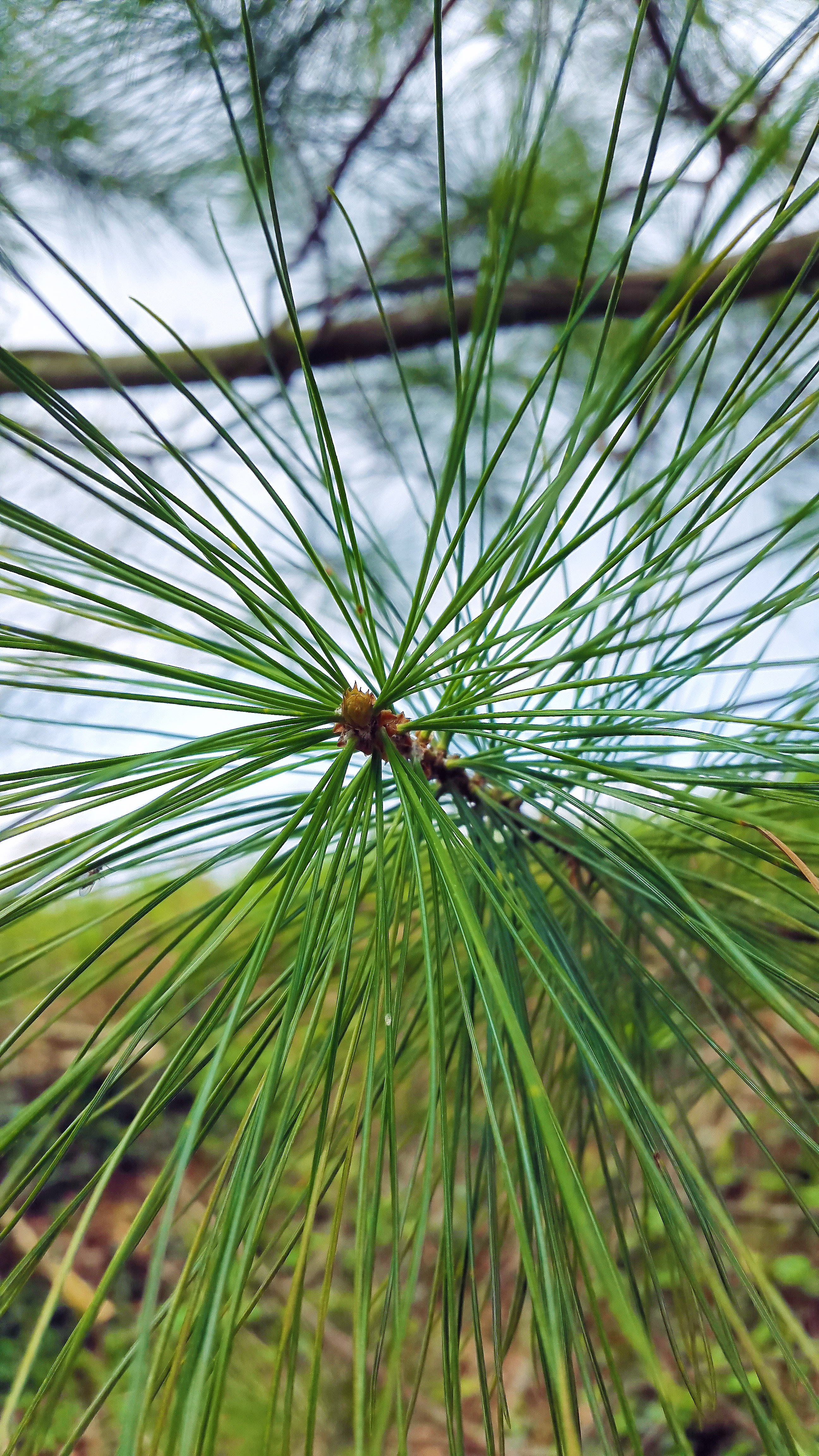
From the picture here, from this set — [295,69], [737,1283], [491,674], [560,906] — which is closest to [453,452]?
[491,674]

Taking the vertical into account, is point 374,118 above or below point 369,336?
above

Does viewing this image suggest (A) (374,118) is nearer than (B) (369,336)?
Yes

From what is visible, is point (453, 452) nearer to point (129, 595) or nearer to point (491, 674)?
point (491, 674)

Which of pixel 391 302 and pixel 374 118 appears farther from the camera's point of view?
pixel 391 302

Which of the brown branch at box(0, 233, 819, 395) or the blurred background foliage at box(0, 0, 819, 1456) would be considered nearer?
the blurred background foliage at box(0, 0, 819, 1456)

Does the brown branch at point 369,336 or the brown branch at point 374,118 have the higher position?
the brown branch at point 374,118

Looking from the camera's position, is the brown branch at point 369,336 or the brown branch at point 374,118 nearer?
the brown branch at point 374,118
